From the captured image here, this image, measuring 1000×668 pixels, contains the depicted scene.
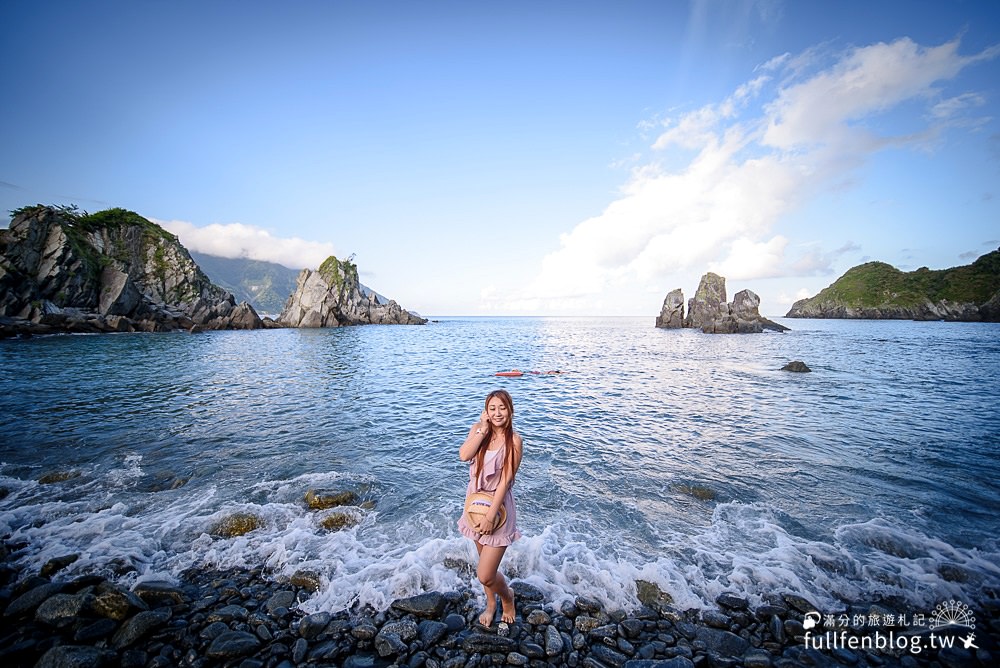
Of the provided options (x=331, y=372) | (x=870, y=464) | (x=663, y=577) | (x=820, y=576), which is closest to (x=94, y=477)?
(x=663, y=577)

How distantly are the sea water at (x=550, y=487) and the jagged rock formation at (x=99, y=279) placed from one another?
5069 centimetres

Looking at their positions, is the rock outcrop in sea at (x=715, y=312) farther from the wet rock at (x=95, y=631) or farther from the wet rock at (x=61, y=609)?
the wet rock at (x=61, y=609)

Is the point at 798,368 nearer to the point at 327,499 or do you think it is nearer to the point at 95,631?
the point at 327,499

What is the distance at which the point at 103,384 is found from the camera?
22781 mm

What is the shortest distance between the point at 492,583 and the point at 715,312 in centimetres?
11381

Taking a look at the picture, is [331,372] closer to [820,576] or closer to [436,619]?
[436,619]

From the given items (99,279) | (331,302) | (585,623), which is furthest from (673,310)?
(99,279)

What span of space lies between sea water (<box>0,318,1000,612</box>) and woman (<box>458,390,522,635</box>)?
7.10 ft

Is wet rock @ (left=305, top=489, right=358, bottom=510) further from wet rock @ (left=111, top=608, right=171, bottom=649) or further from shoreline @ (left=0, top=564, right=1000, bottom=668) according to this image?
wet rock @ (left=111, top=608, right=171, bottom=649)

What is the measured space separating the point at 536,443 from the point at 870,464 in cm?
1116

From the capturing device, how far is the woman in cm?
471

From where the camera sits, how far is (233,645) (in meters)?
4.72

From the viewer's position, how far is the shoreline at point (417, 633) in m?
4.62

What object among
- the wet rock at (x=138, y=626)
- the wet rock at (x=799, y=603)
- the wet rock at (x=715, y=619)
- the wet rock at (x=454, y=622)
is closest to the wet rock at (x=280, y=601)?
the wet rock at (x=138, y=626)
